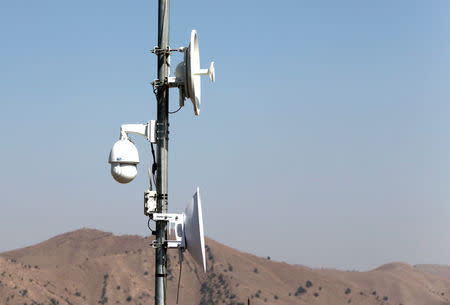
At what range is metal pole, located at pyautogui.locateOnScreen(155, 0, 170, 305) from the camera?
12.7 metres

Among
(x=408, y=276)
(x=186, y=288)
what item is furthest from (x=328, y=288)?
(x=408, y=276)

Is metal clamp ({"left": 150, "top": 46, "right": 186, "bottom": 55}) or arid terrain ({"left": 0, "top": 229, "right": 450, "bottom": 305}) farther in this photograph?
arid terrain ({"left": 0, "top": 229, "right": 450, "bottom": 305})

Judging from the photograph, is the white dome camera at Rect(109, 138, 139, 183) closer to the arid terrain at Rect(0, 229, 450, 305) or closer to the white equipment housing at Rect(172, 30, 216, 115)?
the white equipment housing at Rect(172, 30, 216, 115)

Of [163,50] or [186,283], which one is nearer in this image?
[163,50]

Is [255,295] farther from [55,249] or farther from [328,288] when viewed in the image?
[55,249]

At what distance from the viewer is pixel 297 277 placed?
136750 mm

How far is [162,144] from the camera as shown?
12.9 metres

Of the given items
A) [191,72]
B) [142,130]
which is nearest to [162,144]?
[142,130]

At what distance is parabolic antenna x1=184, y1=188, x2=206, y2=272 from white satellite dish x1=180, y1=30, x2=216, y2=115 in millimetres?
1734

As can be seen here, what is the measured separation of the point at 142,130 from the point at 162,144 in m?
0.47

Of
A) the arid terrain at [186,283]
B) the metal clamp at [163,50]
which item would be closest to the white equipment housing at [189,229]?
the metal clamp at [163,50]

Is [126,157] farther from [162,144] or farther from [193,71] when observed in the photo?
[193,71]

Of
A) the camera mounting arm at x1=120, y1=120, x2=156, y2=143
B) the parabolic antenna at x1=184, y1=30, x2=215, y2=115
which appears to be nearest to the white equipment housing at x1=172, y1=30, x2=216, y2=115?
the parabolic antenna at x1=184, y1=30, x2=215, y2=115

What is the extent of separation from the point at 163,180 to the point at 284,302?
116 meters
